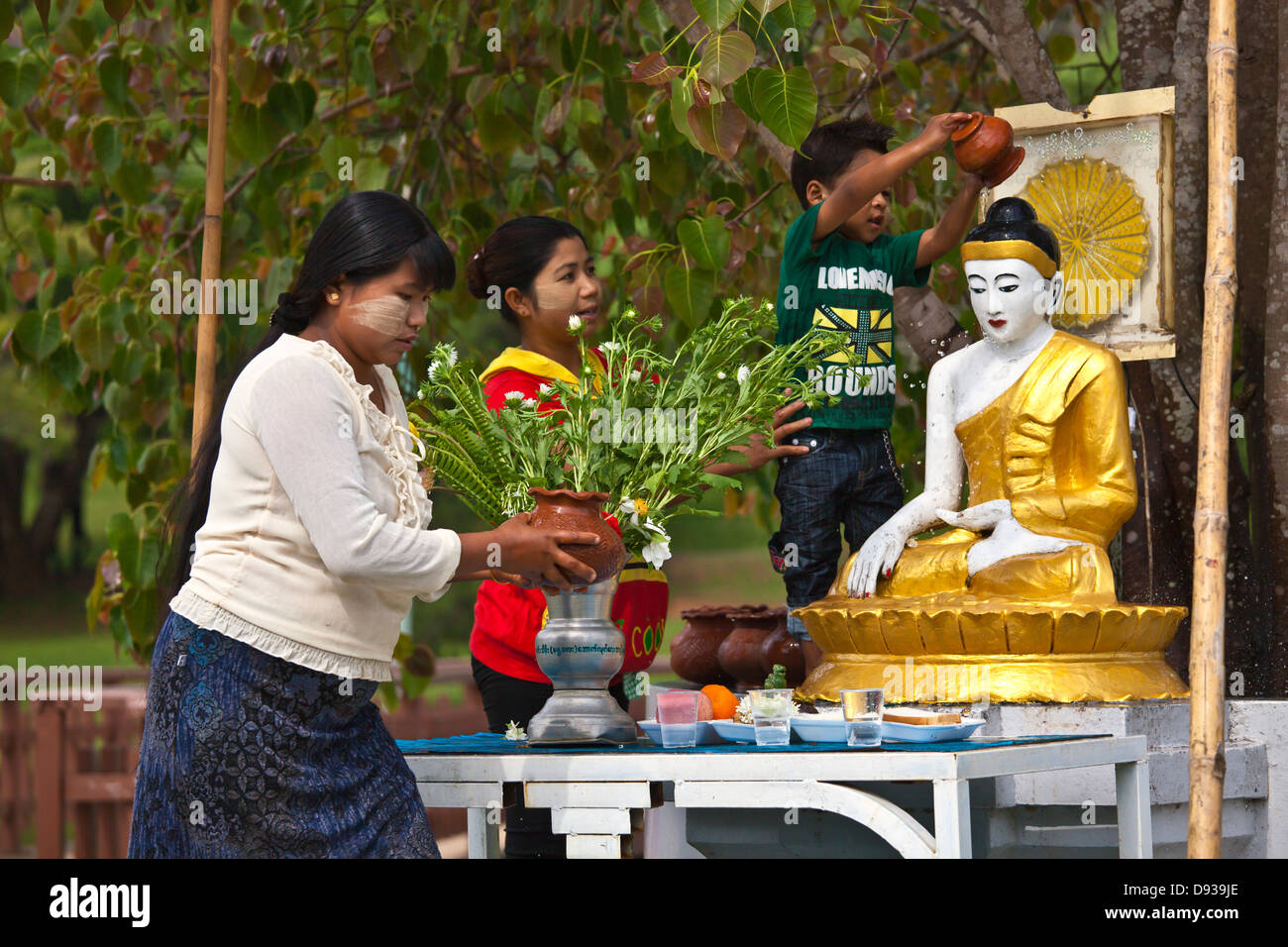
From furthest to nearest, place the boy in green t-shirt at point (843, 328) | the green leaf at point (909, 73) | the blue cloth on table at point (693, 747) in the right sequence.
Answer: the green leaf at point (909, 73), the boy in green t-shirt at point (843, 328), the blue cloth on table at point (693, 747)

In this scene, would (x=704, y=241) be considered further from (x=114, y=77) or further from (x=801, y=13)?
(x=114, y=77)

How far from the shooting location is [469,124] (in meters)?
6.54

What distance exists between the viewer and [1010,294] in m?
3.81

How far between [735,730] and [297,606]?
2.94ft

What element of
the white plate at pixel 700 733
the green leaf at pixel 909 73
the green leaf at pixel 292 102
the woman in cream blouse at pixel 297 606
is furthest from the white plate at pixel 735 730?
the green leaf at pixel 909 73

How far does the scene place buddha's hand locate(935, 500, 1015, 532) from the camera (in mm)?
3818

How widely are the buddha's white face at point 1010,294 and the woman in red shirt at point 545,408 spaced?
1.75ft

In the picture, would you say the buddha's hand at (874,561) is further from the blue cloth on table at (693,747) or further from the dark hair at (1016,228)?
the blue cloth on table at (693,747)

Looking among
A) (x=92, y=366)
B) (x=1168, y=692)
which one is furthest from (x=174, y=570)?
(x=92, y=366)

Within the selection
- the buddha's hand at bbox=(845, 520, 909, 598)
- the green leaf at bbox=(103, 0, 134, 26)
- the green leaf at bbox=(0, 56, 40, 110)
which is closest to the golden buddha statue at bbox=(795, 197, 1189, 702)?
the buddha's hand at bbox=(845, 520, 909, 598)

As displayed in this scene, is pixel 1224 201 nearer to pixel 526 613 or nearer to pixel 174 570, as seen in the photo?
pixel 526 613

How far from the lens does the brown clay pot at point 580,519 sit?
2.72 m

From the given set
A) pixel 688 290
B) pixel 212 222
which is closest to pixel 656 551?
pixel 212 222

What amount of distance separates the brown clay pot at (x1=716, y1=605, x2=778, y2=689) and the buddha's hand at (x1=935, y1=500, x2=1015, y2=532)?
0.92 metres
